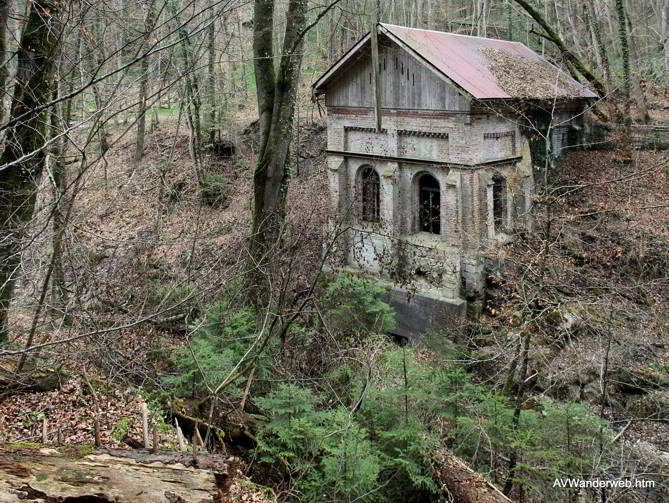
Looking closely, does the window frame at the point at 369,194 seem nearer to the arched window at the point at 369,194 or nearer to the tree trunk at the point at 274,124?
the arched window at the point at 369,194

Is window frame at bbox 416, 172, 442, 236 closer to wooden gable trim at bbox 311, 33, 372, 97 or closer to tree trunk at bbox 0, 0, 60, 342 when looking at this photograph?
wooden gable trim at bbox 311, 33, 372, 97

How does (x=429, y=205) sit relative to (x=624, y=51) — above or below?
below

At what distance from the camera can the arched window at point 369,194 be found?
1786cm

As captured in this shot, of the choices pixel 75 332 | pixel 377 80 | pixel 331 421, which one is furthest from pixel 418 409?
pixel 377 80

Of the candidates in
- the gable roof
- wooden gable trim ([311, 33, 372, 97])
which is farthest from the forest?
wooden gable trim ([311, 33, 372, 97])

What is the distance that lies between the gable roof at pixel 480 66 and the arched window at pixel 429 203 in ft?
9.93

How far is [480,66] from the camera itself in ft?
54.8

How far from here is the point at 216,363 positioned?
25.1ft

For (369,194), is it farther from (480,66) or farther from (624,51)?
(624,51)

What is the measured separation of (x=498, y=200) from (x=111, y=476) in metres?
15.1

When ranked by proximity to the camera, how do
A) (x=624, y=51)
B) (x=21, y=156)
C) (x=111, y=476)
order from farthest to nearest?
(x=624, y=51) < (x=21, y=156) < (x=111, y=476)

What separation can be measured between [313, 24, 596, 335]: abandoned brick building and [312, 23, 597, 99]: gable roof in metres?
0.05

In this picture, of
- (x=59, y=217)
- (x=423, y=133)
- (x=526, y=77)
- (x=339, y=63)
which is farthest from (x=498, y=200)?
(x=59, y=217)

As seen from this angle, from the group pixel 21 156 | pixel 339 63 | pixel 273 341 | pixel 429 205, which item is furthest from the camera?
pixel 429 205
